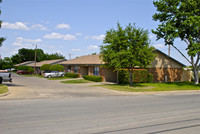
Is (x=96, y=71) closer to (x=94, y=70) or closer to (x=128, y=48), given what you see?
(x=94, y=70)

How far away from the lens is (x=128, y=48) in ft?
68.6

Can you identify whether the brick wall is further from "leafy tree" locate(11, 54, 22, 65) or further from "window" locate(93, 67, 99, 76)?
"leafy tree" locate(11, 54, 22, 65)

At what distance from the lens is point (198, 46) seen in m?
23.3

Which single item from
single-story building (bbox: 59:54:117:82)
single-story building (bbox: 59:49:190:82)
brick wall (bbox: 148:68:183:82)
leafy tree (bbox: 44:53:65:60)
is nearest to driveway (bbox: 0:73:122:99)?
single-story building (bbox: 59:54:117:82)

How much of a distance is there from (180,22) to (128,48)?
9.98 meters

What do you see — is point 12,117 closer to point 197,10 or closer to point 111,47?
point 111,47

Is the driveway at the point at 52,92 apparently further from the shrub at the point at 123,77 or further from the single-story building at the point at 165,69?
the single-story building at the point at 165,69

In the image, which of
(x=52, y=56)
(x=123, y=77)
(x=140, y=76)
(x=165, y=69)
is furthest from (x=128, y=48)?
(x=52, y=56)

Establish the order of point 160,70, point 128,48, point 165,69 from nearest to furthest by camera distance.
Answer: point 128,48 < point 160,70 < point 165,69

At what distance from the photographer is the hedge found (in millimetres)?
26266

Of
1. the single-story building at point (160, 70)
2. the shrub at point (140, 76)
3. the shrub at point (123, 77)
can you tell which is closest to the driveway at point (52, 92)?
the shrub at point (123, 77)

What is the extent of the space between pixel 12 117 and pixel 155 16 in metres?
24.2

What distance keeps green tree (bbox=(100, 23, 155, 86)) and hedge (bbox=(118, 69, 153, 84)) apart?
4.63m

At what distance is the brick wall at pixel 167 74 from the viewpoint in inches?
1210
